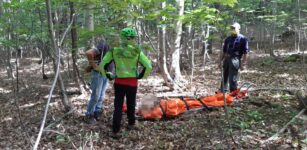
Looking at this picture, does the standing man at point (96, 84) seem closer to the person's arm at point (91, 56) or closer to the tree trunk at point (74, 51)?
the person's arm at point (91, 56)

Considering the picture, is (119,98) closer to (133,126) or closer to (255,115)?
(133,126)

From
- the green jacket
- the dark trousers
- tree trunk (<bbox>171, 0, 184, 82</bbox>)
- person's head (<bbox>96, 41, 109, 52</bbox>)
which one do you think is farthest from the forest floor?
tree trunk (<bbox>171, 0, 184, 82</bbox>)

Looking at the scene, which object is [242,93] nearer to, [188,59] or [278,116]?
[278,116]

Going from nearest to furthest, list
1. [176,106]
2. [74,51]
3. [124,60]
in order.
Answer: [124,60] < [176,106] < [74,51]

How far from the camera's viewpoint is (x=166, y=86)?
10664mm

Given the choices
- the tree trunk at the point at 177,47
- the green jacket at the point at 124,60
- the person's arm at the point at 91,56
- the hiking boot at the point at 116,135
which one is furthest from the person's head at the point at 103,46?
the tree trunk at the point at 177,47

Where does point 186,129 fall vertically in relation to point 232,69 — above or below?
below

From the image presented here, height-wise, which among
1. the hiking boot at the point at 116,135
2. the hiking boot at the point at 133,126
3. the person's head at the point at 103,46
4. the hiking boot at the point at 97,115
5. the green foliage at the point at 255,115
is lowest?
the hiking boot at the point at 116,135

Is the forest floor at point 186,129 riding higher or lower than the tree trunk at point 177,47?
lower

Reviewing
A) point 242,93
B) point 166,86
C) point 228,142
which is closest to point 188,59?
point 166,86

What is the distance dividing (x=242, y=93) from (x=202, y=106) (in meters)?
1.18

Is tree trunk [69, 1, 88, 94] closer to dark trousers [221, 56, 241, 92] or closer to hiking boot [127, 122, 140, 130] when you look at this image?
Answer: hiking boot [127, 122, 140, 130]

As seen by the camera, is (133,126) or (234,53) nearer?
(133,126)

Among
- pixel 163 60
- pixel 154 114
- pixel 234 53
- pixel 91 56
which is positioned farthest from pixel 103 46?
pixel 163 60
